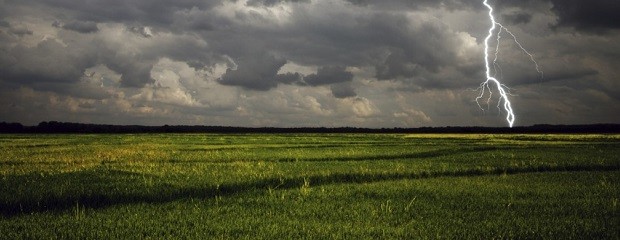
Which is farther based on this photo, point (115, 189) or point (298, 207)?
point (115, 189)

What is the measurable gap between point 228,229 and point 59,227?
359cm

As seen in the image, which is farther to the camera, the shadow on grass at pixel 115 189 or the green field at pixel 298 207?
the shadow on grass at pixel 115 189

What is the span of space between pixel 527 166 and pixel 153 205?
19451 millimetres

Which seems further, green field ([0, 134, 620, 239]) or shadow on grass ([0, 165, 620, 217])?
shadow on grass ([0, 165, 620, 217])

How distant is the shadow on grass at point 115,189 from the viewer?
1268 cm

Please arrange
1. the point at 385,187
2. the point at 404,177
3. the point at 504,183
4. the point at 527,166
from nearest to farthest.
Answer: the point at 385,187 → the point at 504,183 → the point at 404,177 → the point at 527,166

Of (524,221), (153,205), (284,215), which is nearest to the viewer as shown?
(524,221)

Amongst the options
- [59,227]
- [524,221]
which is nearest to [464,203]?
[524,221]

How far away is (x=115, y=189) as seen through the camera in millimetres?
14672

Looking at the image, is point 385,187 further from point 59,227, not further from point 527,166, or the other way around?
point 527,166

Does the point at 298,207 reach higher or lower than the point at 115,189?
lower

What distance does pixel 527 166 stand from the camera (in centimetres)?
2419

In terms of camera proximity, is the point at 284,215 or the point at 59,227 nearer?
the point at 59,227

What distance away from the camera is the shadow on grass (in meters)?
12.7
